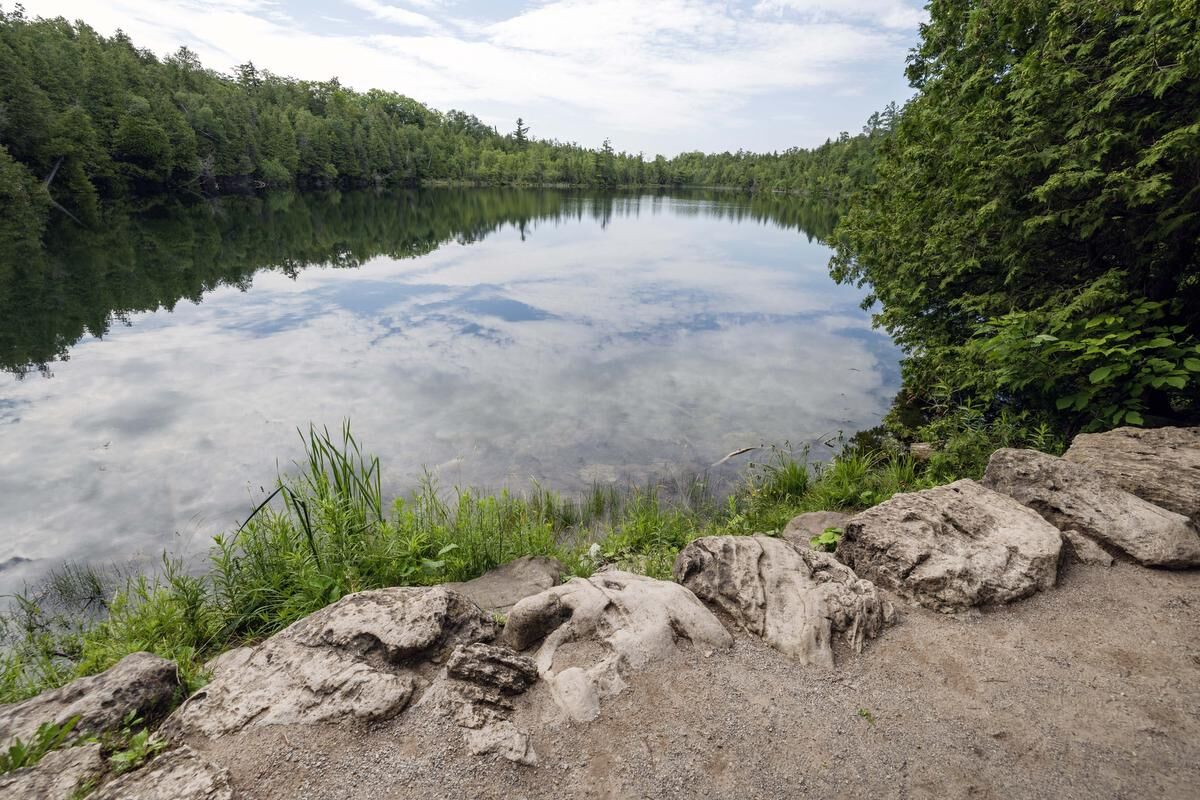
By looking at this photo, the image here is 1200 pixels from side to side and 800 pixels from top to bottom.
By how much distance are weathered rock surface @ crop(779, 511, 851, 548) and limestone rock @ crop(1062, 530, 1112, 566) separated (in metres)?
2.04

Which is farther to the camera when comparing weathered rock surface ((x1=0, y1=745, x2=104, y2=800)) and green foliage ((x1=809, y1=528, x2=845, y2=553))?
green foliage ((x1=809, y1=528, x2=845, y2=553))

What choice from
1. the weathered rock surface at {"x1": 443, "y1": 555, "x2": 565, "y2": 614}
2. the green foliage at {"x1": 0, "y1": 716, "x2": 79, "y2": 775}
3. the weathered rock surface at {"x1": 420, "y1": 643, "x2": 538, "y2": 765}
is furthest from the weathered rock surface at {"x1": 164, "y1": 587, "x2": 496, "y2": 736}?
the weathered rock surface at {"x1": 443, "y1": 555, "x2": 565, "y2": 614}

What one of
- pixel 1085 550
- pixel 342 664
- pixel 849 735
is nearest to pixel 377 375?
pixel 342 664

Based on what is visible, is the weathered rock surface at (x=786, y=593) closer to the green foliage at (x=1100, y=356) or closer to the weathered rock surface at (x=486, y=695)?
the weathered rock surface at (x=486, y=695)

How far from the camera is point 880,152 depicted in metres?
14.6

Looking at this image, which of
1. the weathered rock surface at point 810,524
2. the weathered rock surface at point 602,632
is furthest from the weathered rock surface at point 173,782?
the weathered rock surface at point 810,524

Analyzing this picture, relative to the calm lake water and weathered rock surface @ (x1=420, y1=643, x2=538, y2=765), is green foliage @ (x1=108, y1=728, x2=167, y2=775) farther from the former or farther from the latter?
the calm lake water

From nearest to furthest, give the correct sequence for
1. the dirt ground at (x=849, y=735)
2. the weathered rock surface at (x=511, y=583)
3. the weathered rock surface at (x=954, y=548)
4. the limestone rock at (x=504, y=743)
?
1. the dirt ground at (x=849, y=735)
2. the limestone rock at (x=504, y=743)
3. the weathered rock surface at (x=954, y=548)
4. the weathered rock surface at (x=511, y=583)

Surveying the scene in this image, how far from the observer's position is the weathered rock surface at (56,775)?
2.67 metres

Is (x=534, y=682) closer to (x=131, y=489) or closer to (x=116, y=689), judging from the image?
(x=116, y=689)

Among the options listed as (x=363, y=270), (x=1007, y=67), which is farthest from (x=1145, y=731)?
(x=363, y=270)

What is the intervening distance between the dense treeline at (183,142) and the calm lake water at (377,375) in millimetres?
18344

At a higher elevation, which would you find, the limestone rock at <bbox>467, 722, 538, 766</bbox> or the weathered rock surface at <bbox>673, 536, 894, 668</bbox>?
the weathered rock surface at <bbox>673, 536, 894, 668</bbox>

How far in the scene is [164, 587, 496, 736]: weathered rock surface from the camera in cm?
329
